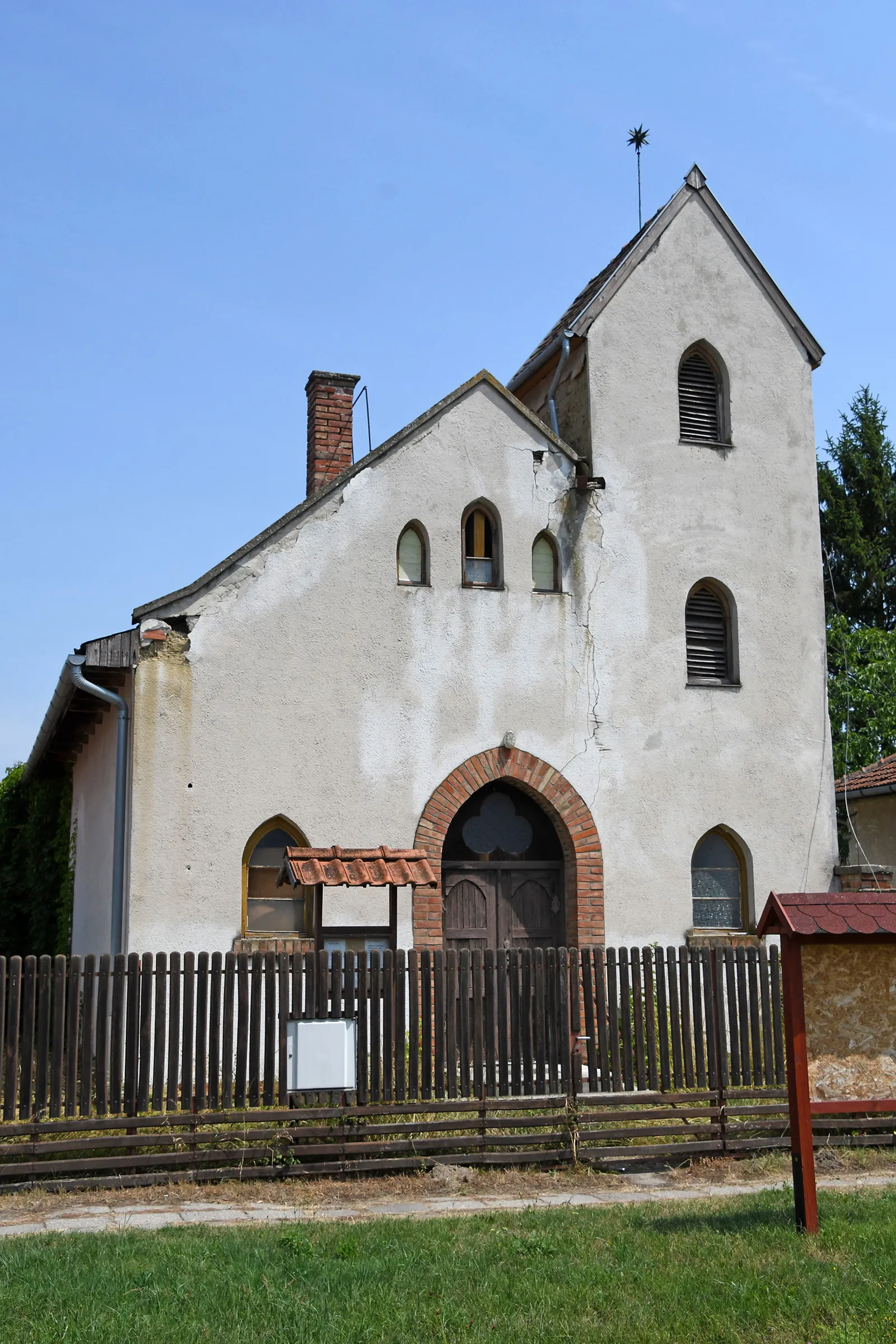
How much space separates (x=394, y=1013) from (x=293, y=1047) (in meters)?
0.82

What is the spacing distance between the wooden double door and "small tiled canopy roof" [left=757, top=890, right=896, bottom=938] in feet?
19.7

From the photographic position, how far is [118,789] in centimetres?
1256

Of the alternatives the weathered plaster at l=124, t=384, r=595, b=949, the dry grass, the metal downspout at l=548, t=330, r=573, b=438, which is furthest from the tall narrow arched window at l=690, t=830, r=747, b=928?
the metal downspout at l=548, t=330, r=573, b=438

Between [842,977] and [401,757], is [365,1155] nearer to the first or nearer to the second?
[842,977]

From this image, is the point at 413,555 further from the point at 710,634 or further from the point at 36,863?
the point at 36,863

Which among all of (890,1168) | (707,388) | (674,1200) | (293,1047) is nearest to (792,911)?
(674,1200)

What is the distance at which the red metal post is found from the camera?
7.41m

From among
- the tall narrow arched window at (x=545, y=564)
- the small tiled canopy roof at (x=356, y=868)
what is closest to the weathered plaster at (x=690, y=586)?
the tall narrow arched window at (x=545, y=564)

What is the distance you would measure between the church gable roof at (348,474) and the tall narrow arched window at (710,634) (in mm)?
2169

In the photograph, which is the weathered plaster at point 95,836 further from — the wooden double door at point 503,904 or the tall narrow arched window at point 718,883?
the tall narrow arched window at point 718,883

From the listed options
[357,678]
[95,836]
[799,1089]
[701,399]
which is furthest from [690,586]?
[799,1089]

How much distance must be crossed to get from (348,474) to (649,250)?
16.1ft

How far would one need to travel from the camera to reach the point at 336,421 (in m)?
17.0

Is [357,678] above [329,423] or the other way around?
the other way around
